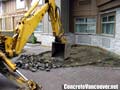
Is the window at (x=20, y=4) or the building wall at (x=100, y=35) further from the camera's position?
the window at (x=20, y=4)

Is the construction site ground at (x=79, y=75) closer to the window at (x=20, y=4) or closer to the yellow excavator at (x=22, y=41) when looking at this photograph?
the yellow excavator at (x=22, y=41)

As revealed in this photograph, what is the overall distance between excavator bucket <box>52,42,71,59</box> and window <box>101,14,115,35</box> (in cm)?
355

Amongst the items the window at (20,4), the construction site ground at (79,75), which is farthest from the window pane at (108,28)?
the window at (20,4)

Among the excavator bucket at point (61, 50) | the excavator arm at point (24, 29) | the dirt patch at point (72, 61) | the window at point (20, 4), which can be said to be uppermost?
the window at point (20, 4)

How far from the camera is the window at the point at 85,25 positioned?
18.4 m

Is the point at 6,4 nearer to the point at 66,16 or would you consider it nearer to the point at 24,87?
the point at 66,16

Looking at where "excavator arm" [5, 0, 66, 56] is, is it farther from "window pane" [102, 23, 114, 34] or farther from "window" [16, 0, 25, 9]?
"window" [16, 0, 25, 9]

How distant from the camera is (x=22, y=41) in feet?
31.9

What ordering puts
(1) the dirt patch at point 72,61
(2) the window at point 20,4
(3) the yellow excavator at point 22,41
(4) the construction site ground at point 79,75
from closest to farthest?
(3) the yellow excavator at point 22,41 → (4) the construction site ground at point 79,75 → (1) the dirt patch at point 72,61 → (2) the window at point 20,4

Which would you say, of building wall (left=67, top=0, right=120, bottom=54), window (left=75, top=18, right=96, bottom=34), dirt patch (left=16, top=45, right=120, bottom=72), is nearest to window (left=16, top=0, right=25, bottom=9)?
building wall (left=67, top=0, right=120, bottom=54)

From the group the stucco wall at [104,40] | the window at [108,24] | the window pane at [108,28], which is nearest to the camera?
the stucco wall at [104,40]

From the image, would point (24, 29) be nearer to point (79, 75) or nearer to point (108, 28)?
point (79, 75)

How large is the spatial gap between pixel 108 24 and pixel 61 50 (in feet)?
14.5

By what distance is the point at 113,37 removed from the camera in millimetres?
14797
